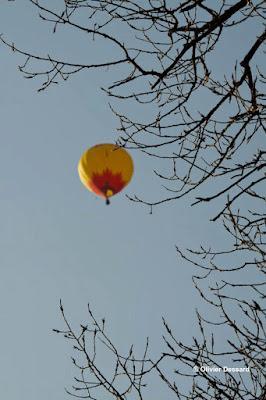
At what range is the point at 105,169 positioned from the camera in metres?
4.86

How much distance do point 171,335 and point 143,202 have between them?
1067mm

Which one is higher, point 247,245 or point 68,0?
point 68,0

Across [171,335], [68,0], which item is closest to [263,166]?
[171,335]

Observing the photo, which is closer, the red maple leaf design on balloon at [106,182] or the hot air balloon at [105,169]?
the hot air balloon at [105,169]

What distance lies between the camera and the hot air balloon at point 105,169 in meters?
4.81

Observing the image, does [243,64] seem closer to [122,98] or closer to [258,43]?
[258,43]

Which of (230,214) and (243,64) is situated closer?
(243,64)

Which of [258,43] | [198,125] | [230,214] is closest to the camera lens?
[258,43]

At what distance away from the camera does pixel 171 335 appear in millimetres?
3602

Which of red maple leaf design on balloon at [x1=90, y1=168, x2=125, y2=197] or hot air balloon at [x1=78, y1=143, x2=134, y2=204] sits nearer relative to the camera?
hot air balloon at [x1=78, y1=143, x2=134, y2=204]

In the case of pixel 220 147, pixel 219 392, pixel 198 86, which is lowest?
pixel 219 392

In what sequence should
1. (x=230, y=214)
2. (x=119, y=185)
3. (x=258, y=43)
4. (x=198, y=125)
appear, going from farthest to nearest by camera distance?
(x=119, y=185), (x=230, y=214), (x=198, y=125), (x=258, y=43)

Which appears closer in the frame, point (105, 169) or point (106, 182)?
point (105, 169)

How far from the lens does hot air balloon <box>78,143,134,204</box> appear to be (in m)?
4.81
